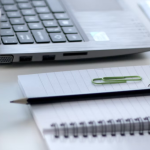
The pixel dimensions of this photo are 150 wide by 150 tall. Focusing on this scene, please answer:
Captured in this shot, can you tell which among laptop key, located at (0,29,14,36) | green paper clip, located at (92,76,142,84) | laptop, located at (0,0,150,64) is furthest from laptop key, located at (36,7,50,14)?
green paper clip, located at (92,76,142,84)

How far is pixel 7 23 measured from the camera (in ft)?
2.16

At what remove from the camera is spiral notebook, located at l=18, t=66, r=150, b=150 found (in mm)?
458

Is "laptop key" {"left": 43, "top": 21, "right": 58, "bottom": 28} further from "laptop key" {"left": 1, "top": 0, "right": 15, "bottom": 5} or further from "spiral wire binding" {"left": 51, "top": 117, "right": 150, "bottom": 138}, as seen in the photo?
"spiral wire binding" {"left": 51, "top": 117, "right": 150, "bottom": 138}

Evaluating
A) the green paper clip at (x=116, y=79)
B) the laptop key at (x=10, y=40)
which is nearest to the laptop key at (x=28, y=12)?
the laptop key at (x=10, y=40)

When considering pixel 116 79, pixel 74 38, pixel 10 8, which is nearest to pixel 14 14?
pixel 10 8

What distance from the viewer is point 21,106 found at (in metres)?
0.53

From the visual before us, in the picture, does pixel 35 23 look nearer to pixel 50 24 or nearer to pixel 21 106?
pixel 50 24

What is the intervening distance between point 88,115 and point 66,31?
0.22m

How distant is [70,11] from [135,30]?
0.15 metres

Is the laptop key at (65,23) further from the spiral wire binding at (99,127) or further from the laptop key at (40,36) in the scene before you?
the spiral wire binding at (99,127)

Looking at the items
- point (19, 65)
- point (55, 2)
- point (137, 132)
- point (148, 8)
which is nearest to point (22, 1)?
point (55, 2)

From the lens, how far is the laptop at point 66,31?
0.60 m

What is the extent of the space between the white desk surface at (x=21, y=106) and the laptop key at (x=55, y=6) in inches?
5.8

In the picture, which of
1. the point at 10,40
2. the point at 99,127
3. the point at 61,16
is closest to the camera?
the point at 99,127
